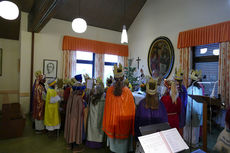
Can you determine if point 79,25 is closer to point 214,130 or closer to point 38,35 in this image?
point 38,35

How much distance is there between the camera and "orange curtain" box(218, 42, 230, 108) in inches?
141

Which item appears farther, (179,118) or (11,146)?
(11,146)

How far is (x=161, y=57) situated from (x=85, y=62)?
10.9 feet

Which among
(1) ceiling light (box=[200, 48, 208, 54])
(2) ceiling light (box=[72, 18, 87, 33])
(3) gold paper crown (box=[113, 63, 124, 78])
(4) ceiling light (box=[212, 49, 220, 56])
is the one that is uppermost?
(2) ceiling light (box=[72, 18, 87, 33])

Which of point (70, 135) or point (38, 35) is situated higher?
point (38, 35)

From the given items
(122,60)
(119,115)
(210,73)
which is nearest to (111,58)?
(122,60)

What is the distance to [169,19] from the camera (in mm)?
5336

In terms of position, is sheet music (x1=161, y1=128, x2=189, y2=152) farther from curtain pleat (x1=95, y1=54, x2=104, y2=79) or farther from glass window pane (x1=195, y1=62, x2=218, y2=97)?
curtain pleat (x1=95, y1=54, x2=104, y2=79)

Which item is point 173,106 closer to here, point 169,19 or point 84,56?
point 169,19

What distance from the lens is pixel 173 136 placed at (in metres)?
1.30

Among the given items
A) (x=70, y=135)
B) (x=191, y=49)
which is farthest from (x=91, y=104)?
(x=191, y=49)

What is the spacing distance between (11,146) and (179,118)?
3315 millimetres

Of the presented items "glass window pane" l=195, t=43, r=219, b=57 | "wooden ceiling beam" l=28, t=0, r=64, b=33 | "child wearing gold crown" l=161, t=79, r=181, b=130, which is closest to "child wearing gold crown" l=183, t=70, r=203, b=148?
"child wearing gold crown" l=161, t=79, r=181, b=130

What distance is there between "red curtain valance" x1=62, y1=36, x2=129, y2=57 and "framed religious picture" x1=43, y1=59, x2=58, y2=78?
27.8 inches
